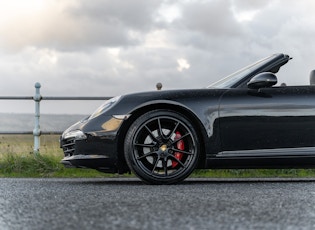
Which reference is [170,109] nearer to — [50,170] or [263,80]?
[263,80]

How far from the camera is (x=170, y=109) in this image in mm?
5688

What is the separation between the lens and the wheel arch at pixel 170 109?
564cm

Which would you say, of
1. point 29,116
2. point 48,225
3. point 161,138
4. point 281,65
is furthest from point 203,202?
point 29,116

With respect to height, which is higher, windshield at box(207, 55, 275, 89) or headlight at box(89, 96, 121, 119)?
windshield at box(207, 55, 275, 89)

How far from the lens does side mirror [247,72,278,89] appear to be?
5633mm

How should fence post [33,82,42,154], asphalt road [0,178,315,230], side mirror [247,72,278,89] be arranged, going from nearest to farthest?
asphalt road [0,178,315,230]
side mirror [247,72,278,89]
fence post [33,82,42,154]

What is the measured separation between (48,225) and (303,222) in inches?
52.5

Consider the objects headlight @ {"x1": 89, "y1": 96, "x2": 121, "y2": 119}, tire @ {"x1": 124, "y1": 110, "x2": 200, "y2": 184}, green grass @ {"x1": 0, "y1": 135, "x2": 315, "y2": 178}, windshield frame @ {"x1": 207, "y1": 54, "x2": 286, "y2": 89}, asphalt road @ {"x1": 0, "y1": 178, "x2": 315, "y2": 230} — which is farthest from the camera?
green grass @ {"x1": 0, "y1": 135, "x2": 315, "y2": 178}

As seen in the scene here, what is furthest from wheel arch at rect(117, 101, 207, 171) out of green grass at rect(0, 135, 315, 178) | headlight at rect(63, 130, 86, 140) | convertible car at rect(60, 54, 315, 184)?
green grass at rect(0, 135, 315, 178)

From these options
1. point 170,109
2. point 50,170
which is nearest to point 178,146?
point 170,109

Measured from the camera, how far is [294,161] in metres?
5.80

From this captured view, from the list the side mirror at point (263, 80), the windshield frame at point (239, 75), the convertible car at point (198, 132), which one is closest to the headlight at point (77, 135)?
the convertible car at point (198, 132)

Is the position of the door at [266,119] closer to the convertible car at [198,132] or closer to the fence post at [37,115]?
the convertible car at [198,132]

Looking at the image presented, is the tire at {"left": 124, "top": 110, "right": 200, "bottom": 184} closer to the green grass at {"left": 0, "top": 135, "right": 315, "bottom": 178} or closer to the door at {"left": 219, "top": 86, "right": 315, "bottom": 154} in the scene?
the door at {"left": 219, "top": 86, "right": 315, "bottom": 154}
